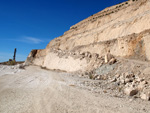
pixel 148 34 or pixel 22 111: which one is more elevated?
pixel 148 34

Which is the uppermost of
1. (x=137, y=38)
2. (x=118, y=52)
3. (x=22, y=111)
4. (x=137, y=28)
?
(x=137, y=28)

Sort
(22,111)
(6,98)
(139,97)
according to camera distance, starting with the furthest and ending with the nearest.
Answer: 1. (139,97)
2. (6,98)
3. (22,111)

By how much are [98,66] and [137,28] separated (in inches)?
246

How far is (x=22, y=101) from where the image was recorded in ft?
10.1

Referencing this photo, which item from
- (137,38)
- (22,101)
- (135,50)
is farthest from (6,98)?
(137,38)

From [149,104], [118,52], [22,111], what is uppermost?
[118,52]

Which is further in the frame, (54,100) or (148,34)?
(148,34)

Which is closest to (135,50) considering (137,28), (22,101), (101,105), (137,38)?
(137,38)

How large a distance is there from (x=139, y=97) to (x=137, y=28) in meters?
9.40

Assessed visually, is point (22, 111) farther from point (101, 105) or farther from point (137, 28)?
point (137, 28)

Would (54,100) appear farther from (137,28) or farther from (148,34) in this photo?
(137,28)

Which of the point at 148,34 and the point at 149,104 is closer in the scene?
the point at 149,104

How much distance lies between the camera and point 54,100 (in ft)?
10.4

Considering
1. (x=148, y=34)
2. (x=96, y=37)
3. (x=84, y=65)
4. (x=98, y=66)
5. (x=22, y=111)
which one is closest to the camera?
(x=22, y=111)
